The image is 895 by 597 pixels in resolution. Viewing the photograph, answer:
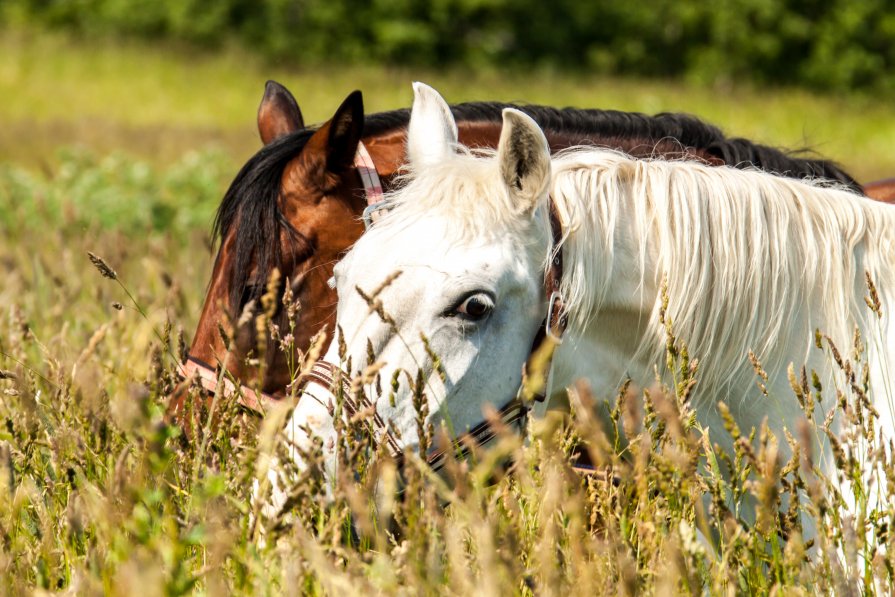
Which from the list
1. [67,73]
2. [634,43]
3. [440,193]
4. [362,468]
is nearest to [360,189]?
[440,193]

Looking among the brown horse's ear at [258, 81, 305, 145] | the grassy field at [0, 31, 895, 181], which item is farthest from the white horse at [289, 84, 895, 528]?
the grassy field at [0, 31, 895, 181]

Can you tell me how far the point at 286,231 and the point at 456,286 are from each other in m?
1.32

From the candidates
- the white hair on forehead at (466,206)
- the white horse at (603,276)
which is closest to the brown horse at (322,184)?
the white horse at (603,276)

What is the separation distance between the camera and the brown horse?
3553mm

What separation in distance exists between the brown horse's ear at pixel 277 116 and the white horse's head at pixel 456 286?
6.57 feet

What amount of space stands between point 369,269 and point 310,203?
1.24 metres

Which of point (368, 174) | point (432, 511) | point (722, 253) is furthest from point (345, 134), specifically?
point (432, 511)

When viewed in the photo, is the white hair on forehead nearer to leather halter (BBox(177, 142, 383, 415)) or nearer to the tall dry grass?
the tall dry grass

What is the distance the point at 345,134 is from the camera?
3.75 metres

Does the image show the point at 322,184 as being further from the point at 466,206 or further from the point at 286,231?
the point at 466,206

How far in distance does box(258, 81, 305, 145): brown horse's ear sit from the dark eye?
225 centimetres

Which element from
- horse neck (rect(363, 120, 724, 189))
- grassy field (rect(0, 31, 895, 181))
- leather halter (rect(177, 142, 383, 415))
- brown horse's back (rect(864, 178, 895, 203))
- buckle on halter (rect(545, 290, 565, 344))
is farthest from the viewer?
grassy field (rect(0, 31, 895, 181))

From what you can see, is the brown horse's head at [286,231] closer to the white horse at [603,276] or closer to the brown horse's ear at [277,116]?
the brown horse's ear at [277,116]

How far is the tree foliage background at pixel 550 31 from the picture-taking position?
101 ft
